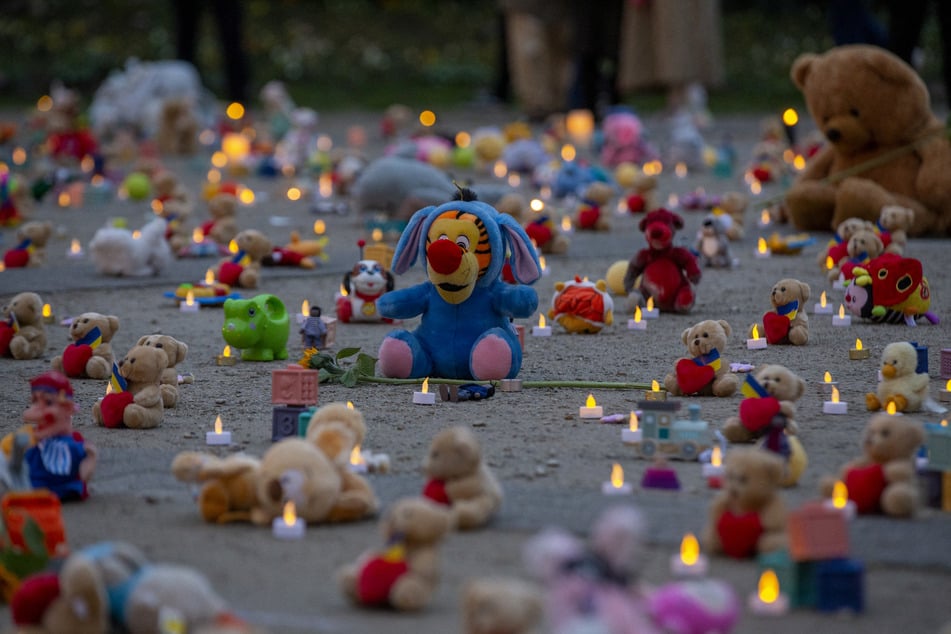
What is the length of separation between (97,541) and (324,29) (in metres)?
20.1

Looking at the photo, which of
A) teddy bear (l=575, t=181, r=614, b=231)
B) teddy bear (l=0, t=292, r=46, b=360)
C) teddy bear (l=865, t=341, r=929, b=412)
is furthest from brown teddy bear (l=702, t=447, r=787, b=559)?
teddy bear (l=575, t=181, r=614, b=231)

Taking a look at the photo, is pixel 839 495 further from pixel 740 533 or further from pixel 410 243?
pixel 410 243

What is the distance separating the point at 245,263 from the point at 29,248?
1.69 meters

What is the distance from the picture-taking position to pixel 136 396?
538cm

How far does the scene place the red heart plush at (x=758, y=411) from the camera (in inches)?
188

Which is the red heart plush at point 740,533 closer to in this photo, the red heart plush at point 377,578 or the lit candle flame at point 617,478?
the lit candle flame at point 617,478

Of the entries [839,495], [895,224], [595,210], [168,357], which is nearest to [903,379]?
[839,495]

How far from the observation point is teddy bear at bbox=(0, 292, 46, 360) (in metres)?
6.62

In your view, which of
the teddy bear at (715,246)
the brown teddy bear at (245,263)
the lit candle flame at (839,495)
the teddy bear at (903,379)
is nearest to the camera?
the lit candle flame at (839,495)

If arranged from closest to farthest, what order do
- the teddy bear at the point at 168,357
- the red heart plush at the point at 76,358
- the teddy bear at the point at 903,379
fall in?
the teddy bear at the point at 903,379, the teddy bear at the point at 168,357, the red heart plush at the point at 76,358

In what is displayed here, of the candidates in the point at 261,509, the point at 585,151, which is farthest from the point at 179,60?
the point at 261,509

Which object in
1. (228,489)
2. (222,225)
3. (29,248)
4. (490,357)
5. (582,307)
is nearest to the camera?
(228,489)

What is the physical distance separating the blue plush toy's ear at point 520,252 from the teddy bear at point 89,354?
1574 millimetres

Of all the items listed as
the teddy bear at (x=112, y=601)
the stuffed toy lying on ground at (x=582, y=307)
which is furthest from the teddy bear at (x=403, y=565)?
the stuffed toy lying on ground at (x=582, y=307)
